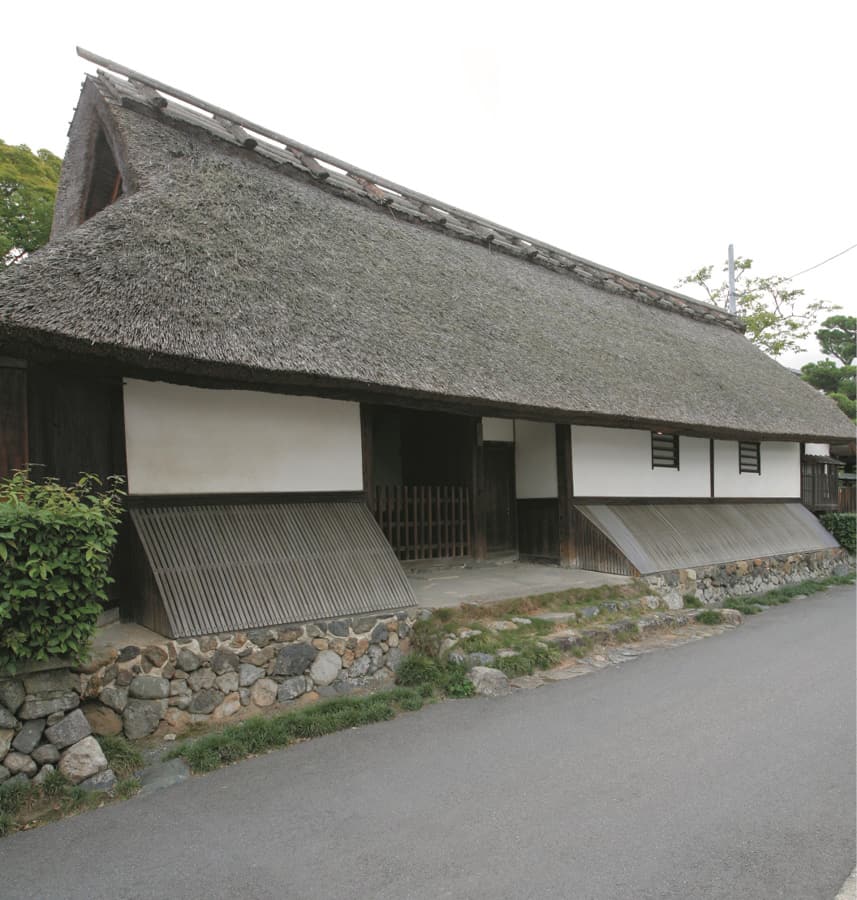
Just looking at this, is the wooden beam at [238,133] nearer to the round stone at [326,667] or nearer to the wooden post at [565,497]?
the wooden post at [565,497]

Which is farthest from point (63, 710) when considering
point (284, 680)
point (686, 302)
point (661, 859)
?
point (686, 302)

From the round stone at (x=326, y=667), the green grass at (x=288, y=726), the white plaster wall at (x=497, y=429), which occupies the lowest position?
the green grass at (x=288, y=726)

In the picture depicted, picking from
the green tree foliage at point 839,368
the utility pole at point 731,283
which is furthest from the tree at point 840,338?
the utility pole at point 731,283

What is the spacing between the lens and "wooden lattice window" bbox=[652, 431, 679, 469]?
10641 millimetres

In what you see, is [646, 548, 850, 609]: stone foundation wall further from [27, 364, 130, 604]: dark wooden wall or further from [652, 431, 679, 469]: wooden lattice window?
[27, 364, 130, 604]: dark wooden wall

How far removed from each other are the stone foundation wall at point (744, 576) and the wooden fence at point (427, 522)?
2776 millimetres

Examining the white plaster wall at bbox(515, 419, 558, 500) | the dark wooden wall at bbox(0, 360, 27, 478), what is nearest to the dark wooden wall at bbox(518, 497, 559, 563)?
the white plaster wall at bbox(515, 419, 558, 500)

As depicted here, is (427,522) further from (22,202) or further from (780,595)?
(22,202)

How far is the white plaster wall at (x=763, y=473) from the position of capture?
39.1 feet

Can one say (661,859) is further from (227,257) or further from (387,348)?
(227,257)

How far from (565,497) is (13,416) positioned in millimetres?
7112

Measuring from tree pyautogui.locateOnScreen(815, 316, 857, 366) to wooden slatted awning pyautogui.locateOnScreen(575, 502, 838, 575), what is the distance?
71.4 feet

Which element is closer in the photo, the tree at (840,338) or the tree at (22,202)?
the tree at (22,202)

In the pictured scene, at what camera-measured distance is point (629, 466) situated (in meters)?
10.1
